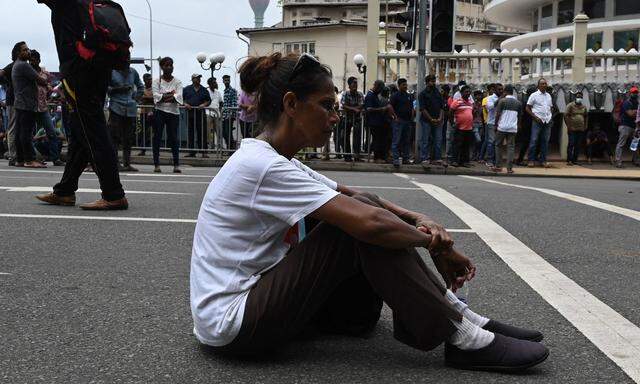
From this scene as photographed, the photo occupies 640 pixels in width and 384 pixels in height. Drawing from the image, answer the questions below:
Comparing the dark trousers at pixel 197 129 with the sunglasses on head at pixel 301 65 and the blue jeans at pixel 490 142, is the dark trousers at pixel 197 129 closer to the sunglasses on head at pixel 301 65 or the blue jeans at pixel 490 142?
the blue jeans at pixel 490 142

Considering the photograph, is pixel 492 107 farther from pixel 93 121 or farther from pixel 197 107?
pixel 93 121

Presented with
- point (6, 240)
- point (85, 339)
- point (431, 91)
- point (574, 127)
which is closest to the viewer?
point (85, 339)

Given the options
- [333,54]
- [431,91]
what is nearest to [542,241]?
[431,91]

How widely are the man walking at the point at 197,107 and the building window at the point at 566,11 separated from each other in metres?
24.0

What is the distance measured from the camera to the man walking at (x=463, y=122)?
1761 cm

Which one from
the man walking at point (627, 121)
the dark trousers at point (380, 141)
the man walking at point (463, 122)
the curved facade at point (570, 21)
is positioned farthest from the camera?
the curved facade at point (570, 21)

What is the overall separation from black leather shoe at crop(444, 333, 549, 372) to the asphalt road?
0.04m

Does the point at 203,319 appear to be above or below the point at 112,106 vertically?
below

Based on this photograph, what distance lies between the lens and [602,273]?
16.8ft

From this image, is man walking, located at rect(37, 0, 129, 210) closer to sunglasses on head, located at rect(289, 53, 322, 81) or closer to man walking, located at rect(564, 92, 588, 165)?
sunglasses on head, located at rect(289, 53, 322, 81)

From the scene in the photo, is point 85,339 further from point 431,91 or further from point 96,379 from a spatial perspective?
point 431,91

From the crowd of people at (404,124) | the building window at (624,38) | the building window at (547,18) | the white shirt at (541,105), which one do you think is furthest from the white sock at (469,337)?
the building window at (547,18)

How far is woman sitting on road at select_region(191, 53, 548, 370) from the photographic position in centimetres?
293

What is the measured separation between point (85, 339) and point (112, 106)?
9.85 m
